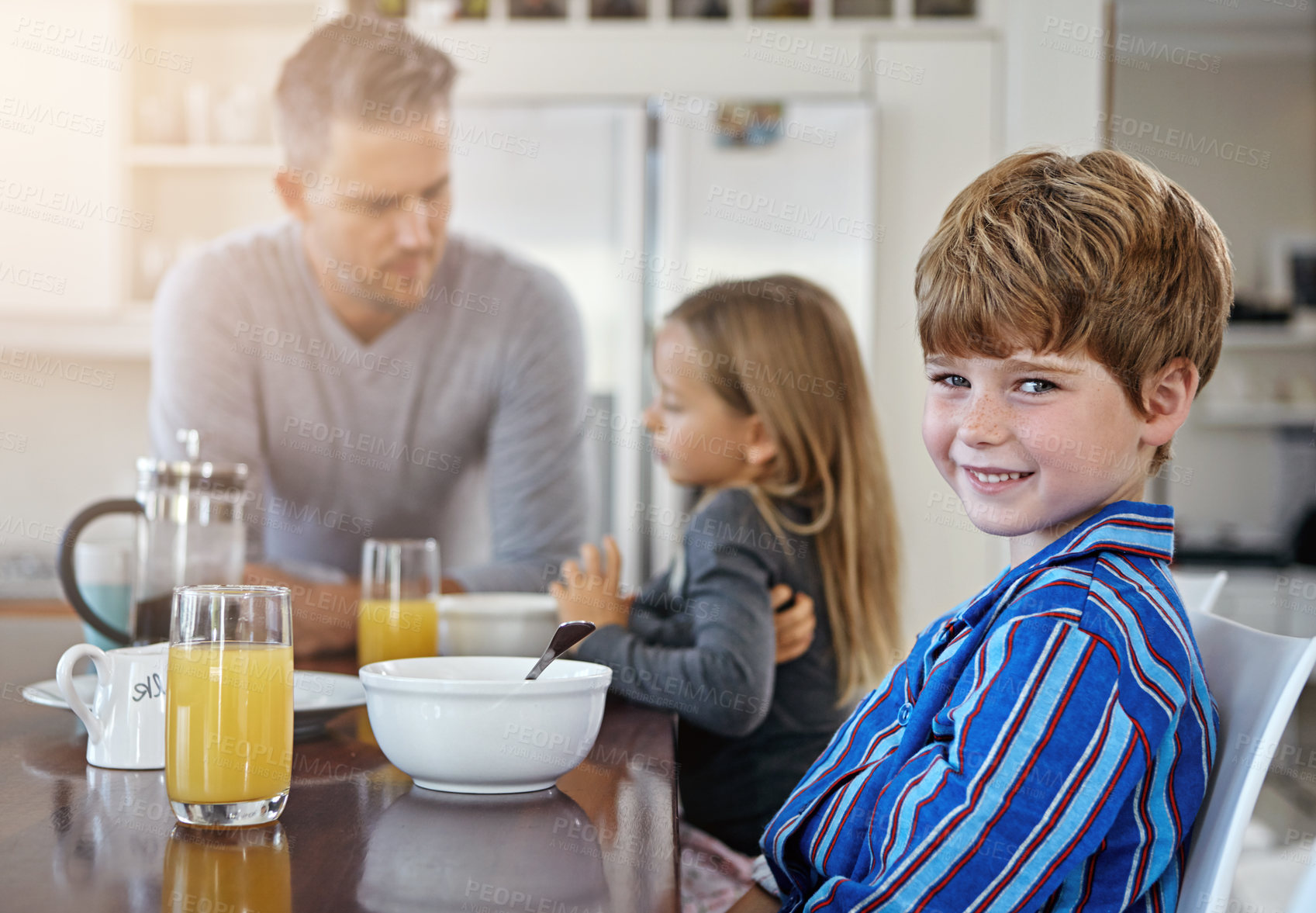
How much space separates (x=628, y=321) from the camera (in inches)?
98.0

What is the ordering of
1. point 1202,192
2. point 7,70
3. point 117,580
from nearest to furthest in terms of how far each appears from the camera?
point 117,580, point 7,70, point 1202,192

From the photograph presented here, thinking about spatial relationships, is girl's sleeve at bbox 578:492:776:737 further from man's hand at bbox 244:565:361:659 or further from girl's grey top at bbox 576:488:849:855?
man's hand at bbox 244:565:361:659

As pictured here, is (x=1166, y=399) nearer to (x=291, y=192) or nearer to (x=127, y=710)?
(x=127, y=710)

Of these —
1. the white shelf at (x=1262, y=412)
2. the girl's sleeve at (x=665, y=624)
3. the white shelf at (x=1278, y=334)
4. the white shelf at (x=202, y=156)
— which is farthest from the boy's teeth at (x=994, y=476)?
the white shelf at (x=1262, y=412)

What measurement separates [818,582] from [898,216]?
1360 millimetres

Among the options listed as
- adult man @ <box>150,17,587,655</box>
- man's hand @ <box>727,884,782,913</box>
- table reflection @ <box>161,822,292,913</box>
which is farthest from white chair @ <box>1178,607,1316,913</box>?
adult man @ <box>150,17,587,655</box>

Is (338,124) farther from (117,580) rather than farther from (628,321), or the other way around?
(117,580)

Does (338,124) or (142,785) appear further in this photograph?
(338,124)

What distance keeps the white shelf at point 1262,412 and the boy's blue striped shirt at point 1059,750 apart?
12.8 feet

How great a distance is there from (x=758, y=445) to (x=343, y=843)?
36.9 inches

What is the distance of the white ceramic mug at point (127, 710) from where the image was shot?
798 millimetres

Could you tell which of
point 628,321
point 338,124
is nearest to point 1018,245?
point 628,321

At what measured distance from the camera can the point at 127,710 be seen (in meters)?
0.82

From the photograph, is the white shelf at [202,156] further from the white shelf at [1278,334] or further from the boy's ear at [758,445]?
the white shelf at [1278,334]
